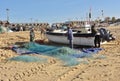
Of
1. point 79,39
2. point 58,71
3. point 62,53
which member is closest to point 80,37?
point 79,39

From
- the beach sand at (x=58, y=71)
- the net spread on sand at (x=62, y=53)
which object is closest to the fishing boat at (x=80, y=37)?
the net spread on sand at (x=62, y=53)

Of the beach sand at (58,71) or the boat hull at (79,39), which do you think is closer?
the beach sand at (58,71)

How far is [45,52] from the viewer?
18828 mm

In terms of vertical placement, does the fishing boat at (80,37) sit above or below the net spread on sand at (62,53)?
above

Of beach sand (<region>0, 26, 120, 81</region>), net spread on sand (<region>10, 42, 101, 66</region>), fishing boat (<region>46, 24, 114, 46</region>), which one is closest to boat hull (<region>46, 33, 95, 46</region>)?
fishing boat (<region>46, 24, 114, 46</region>)

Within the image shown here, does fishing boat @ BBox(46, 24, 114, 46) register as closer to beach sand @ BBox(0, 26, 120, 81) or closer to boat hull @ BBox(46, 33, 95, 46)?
boat hull @ BBox(46, 33, 95, 46)

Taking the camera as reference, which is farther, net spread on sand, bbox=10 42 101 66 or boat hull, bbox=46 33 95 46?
boat hull, bbox=46 33 95 46

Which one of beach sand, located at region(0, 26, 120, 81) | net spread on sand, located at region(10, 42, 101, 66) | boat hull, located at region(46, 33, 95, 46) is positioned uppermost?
boat hull, located at region(46, 33, 95, 46)

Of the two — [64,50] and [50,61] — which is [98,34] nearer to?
[64,50]

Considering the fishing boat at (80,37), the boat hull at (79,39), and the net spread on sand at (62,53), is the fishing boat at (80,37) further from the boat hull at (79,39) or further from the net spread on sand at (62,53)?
the net spread on sand at (62,53)

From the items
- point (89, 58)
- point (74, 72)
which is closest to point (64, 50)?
point (89, 58)

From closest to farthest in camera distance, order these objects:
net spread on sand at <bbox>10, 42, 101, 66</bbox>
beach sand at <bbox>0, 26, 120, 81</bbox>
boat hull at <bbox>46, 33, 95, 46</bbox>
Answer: beach sand at <bbox>0, 26, 120, 81</bbox> < net spread on sand at <bbox>10, 42, 101, 66</bbox> < boat hull at <bbox>46, 33, 95, 46</bbox>

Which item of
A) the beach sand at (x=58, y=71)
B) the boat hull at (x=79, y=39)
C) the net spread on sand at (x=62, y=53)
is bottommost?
the beach sand at (x=58, y=71)

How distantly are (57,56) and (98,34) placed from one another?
488 cm
